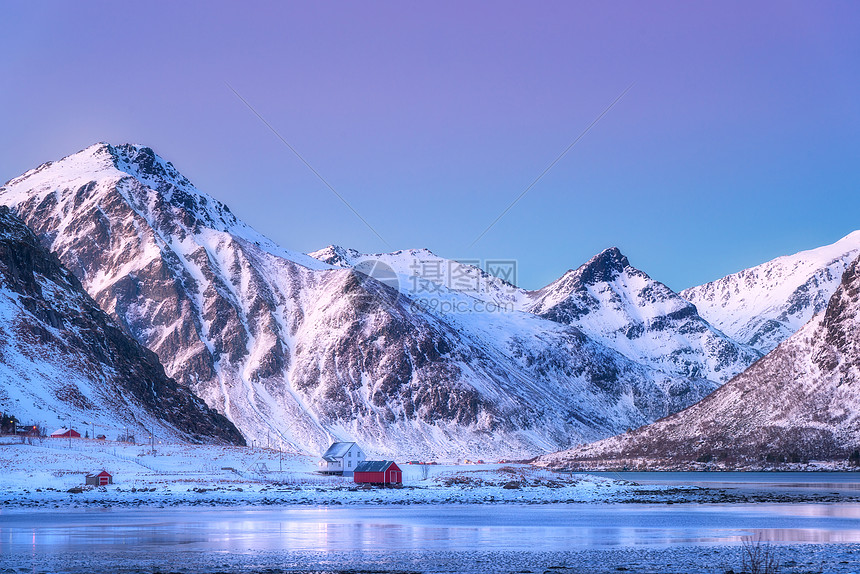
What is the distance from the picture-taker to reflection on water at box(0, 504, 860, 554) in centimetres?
5625

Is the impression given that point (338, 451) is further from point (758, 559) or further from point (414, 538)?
point (758, 559)

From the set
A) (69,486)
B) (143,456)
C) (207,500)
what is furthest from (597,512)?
(143,456)

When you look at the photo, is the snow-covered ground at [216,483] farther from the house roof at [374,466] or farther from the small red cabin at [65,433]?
the small red cabin at [65,433]

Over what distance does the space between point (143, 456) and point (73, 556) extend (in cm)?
9365

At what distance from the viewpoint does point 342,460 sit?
5837 inches

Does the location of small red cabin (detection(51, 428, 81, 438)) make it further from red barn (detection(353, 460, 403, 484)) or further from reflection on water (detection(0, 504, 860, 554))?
reflection on water (detection(0, 504, 860, 554))

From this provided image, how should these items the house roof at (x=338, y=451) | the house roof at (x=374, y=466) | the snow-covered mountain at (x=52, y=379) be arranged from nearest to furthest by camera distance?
1. the house roof at (x=374, y=466)
2. the house roof at (x=338, y=451)
3. the snow-covered mountain at (x=52, y=379)

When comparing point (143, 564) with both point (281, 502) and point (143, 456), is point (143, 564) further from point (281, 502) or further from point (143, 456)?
point (143, 456)

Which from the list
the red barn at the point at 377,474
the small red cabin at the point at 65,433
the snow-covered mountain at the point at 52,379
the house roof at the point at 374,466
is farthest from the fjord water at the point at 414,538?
the snow-covered mountain at the point at 52,379

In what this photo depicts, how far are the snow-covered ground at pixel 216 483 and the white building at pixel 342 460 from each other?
271cm

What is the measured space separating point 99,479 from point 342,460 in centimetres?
4462

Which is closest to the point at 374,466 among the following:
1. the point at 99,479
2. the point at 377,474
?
the point at 377,474

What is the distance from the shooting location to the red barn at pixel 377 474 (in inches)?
5221

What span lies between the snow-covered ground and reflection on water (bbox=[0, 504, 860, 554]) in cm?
1457
